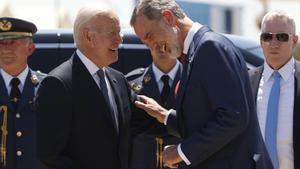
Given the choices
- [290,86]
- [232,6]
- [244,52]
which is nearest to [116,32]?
[290,86]

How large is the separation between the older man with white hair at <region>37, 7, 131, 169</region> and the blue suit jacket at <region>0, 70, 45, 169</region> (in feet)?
3.52

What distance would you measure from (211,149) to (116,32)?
842 mm

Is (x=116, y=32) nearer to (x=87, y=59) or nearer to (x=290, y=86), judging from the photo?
(x=87, y=59)

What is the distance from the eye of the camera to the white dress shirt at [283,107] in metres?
4.90

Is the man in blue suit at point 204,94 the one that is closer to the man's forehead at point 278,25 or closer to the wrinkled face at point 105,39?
the wrinkled face at point 105,39

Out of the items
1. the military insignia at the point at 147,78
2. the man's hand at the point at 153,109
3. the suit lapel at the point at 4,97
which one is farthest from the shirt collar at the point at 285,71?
the suit lapel at the point at 4,97

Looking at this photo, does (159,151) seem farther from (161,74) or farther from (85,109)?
(85,109)

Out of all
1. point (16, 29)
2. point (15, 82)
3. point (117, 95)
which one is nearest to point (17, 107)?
point (15, 82)

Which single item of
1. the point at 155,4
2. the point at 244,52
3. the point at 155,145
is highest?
the point at 155,4

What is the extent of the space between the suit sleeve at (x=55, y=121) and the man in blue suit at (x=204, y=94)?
493mm

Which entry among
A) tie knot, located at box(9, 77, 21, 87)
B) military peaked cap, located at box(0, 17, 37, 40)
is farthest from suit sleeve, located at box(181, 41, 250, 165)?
military peaked cap, located at box(0, 17, 37, 40)

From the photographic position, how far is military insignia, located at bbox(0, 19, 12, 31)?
5559 mm

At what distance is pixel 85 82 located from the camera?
4.24 m

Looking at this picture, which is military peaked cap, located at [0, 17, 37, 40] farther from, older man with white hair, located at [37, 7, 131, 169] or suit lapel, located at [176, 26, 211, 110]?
suit lapel, located at [176, 26, 211, 110]
